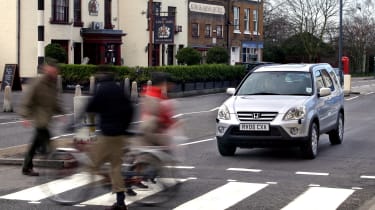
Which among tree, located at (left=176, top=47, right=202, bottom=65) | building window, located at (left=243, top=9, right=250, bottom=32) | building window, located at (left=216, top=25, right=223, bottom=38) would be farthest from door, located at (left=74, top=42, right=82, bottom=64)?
building window, located at (left=243, top=9, right=250, bottom=32)

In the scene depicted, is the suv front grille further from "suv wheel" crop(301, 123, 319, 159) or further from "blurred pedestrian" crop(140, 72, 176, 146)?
"blurred pedestrian" crop(140, 72, 176, 146)

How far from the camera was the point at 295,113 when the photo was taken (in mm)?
12945

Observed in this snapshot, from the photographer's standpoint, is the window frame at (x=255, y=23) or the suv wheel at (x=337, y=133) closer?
the suv wheel at (x=337, y=133)

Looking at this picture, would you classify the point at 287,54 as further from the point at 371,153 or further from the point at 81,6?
the point at 371,153

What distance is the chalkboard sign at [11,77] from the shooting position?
1371 inches

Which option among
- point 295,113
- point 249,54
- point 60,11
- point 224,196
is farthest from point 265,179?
point 249,54

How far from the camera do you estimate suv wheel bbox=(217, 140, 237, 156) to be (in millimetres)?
13556

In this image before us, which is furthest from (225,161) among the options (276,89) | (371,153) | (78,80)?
(78,80)

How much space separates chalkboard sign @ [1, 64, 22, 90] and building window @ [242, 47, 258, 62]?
3170 centimetres

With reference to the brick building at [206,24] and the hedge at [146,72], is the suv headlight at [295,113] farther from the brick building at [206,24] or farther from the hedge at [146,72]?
the brick building at [206,24]

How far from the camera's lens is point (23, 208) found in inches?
348

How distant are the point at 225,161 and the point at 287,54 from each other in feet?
207

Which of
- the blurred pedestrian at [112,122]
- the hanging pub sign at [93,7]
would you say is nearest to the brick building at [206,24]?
the hanging pub sign at [93,7]

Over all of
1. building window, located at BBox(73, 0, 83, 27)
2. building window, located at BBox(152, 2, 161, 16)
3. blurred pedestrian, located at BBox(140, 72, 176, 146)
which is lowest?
blurred pedestrian, located at BBox(140, 72, 176, 146)
